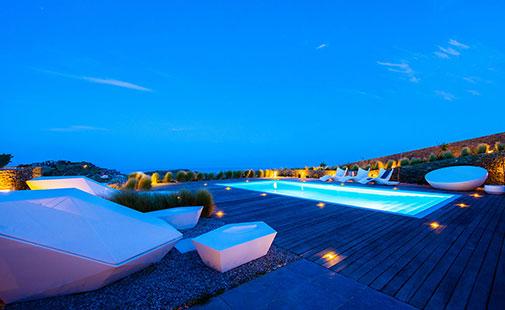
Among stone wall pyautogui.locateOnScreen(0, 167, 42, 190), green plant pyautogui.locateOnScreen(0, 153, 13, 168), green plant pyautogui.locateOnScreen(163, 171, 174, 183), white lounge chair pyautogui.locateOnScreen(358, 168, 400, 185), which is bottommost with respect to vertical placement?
white lounge chair pyautogui.locateOnScreen(358, 168, 400, 185)

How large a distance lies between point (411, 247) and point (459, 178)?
5.93 meters

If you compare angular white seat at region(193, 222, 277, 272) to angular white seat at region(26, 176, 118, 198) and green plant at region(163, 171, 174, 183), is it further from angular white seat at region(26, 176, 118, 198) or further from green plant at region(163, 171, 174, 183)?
green plant at region(163, 171, 174, 183)

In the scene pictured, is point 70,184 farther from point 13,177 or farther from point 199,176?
point 199,176

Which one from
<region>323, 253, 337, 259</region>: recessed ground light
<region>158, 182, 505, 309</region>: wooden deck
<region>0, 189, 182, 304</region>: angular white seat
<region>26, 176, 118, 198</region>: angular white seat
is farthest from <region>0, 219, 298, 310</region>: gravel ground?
<region>26, 176, 118, 198</region>: angular white seat

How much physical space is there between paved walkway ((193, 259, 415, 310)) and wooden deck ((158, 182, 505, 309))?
146 millimetres

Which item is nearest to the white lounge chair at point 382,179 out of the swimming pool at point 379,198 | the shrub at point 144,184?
the swimming pool at point 379,198

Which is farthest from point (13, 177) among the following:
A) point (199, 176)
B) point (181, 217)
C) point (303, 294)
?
point (303, 294)

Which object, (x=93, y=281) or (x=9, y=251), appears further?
(x=93, y=281)

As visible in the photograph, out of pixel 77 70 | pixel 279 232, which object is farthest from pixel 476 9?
pixel 77 70

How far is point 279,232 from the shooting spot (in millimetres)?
2990

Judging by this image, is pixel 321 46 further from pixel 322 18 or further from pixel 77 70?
pixel 77 70

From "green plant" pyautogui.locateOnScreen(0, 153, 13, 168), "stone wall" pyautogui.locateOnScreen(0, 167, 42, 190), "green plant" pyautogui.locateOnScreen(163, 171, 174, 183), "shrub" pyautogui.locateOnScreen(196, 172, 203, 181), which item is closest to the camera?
"stone wall" pyautogui.locateOnScreen(0, 167, 42, 190)

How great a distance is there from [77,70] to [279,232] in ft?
41.6

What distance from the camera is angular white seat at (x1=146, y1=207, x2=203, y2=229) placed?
3.14 metres
